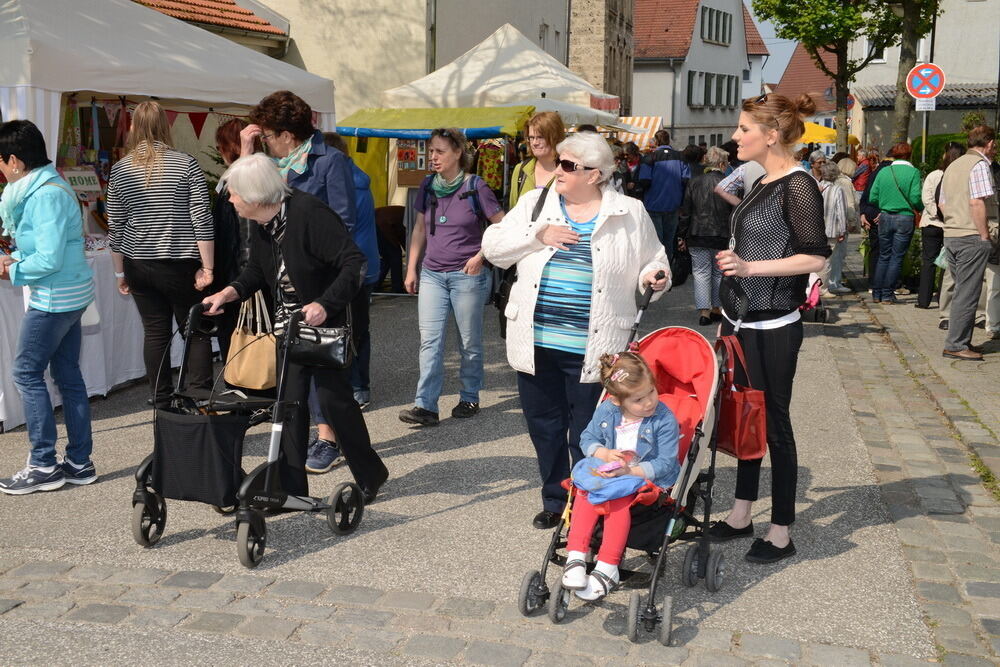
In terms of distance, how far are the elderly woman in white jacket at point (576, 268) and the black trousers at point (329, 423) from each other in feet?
2.96

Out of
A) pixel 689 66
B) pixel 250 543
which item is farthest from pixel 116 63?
pixel 689 66

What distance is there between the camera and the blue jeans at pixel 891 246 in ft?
44.1

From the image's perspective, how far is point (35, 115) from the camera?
7055mm

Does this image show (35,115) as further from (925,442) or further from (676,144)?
(676,144)

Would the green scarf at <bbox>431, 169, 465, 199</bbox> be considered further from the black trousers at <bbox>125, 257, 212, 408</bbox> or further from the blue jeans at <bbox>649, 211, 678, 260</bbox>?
the blue jeans at <bbox>649, 211, 678, 260</bbox>

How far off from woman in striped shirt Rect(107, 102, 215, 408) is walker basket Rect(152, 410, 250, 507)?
1998mm

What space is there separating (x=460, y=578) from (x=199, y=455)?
46.6 inches

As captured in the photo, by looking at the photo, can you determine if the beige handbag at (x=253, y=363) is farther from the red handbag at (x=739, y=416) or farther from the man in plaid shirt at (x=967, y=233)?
the man in plaid shirt at (x=967, y=233)

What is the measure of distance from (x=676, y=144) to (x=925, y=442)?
52.1 meters

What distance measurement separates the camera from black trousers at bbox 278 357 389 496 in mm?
5102

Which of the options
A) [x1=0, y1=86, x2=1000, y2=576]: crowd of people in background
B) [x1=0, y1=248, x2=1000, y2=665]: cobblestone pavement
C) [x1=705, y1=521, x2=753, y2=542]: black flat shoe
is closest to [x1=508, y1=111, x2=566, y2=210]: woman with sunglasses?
[x1=0, y1=86, x2=1000, y2=576]: crowd of people in background

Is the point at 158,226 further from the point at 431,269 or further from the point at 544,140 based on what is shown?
the point at 544,140

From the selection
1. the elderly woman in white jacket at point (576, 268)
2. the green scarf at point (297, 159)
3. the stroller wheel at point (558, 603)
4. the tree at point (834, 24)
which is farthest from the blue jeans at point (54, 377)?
the tree at point (834, 24)

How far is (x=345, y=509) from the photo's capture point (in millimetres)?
5145
